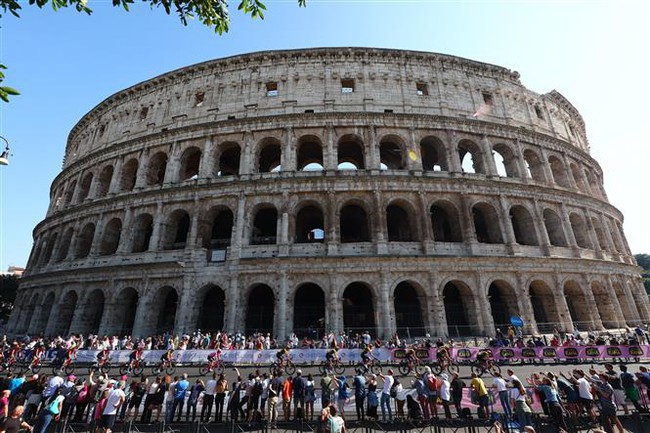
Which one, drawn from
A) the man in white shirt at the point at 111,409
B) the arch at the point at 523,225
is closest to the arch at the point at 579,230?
the arch at the point at 523,225

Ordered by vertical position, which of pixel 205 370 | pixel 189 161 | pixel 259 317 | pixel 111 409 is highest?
pixel 189 161

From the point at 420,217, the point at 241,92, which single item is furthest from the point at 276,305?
the point at 241,92

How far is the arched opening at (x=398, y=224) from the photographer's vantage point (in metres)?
22.6

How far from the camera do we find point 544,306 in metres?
20.6

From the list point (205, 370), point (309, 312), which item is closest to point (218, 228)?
point (309, 312)

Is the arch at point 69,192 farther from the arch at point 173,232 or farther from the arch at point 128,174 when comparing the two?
the arch at point 173,232

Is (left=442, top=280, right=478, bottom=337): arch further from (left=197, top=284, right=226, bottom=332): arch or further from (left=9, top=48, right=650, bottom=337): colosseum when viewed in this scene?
(left=197, top=284, right=226, bottom=332): arch

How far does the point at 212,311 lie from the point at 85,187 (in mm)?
19082

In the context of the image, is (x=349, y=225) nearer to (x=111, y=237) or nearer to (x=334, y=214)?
(x=334, y=214)

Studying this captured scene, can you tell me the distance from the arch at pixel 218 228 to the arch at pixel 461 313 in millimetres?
16038

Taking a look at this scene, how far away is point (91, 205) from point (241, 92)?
1548 centimetres

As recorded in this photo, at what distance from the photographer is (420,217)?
20.1 meters

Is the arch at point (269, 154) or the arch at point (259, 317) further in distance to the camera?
the arch at point (269, 154)

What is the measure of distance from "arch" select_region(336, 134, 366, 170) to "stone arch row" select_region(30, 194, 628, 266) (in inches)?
192
